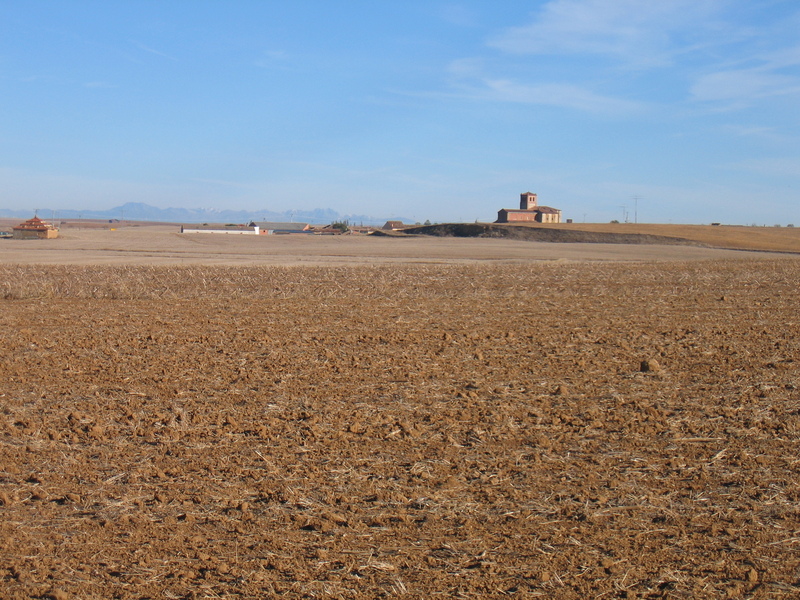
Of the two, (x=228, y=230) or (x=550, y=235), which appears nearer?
(x=550, y=235)

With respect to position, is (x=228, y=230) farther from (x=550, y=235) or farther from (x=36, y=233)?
(x=550, y=235)

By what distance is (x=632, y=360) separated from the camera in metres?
11.6

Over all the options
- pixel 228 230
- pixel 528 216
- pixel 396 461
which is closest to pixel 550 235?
pixel 528 216

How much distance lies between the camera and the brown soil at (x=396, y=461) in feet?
15.4

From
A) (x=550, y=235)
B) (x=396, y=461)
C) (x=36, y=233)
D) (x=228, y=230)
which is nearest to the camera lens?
(x=396, y=461)

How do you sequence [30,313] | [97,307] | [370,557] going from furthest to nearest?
[97,307] < [30,313] < [370,557]

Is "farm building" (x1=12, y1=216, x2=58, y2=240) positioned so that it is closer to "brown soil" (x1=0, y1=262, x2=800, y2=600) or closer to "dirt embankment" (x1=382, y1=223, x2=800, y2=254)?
"dirt embankment" (x1=382, y1=223, x2=800, y2=254)

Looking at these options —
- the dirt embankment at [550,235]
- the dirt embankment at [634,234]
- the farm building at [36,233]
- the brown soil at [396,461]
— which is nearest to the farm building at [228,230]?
the dirt embankment at [634,234]

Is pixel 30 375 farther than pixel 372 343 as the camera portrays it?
No

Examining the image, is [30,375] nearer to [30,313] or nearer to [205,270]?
[30,313]

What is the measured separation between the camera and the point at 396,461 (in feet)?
22.1

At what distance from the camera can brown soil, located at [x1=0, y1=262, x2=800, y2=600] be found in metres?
4.70

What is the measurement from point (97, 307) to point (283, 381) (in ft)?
30.7

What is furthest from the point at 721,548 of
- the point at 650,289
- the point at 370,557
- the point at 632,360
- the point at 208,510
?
the point at 650,289
